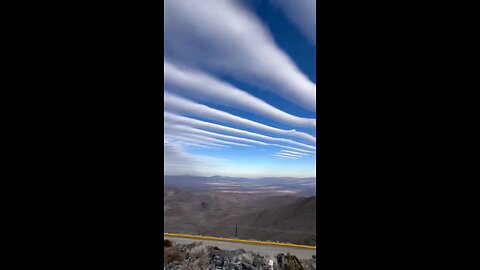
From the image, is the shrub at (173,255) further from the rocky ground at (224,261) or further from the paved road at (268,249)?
the paved road at (268,249)

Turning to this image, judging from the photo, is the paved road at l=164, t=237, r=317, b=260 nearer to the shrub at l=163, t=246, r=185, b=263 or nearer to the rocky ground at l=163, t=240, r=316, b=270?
the rocky ground at l=163, t=240, r=316, b=270

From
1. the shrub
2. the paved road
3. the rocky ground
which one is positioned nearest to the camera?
the rocky ground

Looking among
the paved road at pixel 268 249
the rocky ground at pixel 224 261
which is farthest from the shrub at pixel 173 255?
the paved road at pixel 268 249

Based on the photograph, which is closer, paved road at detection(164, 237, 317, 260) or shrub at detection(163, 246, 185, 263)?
shrub at detection(163, 246, 185, 263)

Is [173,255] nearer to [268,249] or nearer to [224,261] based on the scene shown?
[224,261]

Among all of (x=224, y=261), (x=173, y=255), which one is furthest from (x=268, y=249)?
(x=173, y=255)

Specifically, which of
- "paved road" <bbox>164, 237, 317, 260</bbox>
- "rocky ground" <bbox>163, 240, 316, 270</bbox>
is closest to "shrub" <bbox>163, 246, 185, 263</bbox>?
"rocky ground" <bbox>163, 240, 316, 270</bbox>
